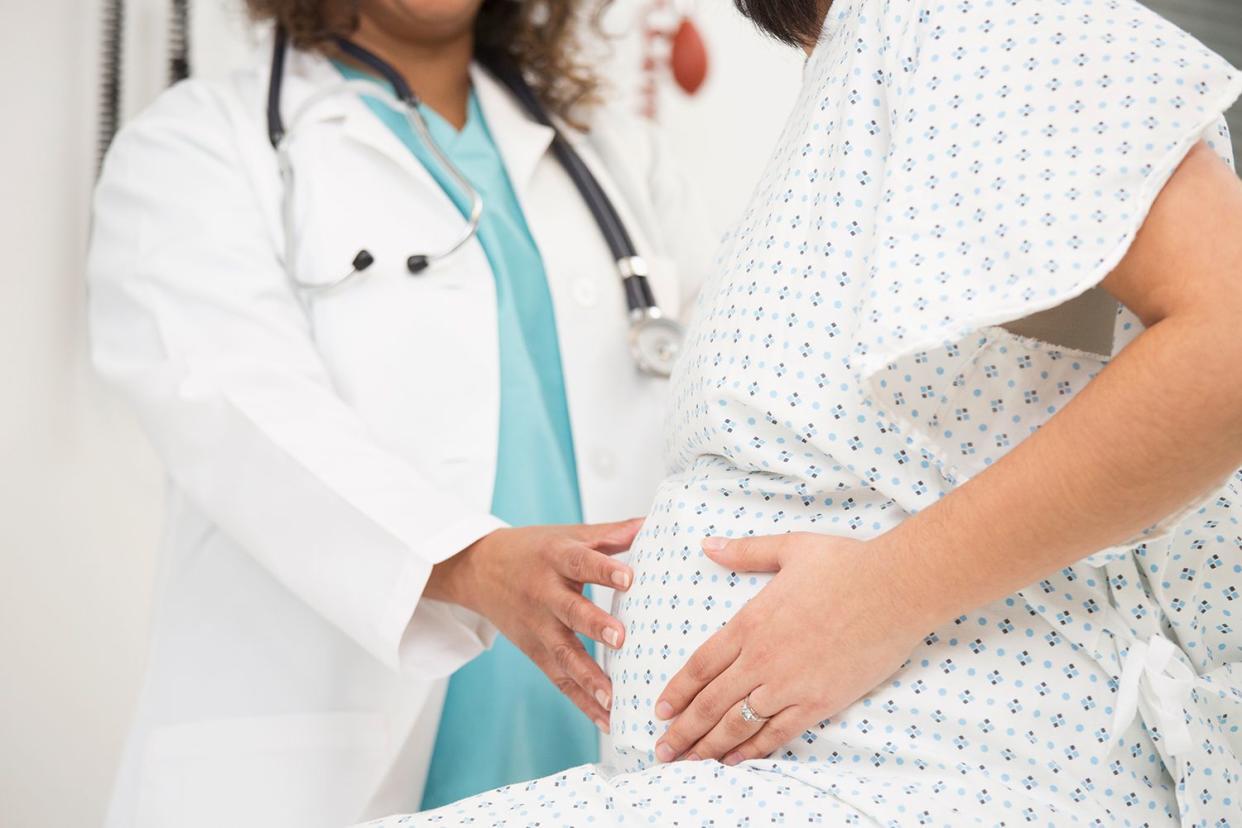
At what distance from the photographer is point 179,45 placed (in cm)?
169

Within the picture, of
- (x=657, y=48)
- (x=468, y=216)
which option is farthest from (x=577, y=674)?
(x=657, y=48)

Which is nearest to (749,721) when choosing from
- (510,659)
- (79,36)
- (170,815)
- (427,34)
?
(510,659)

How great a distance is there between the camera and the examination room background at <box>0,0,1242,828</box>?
156 centimetres

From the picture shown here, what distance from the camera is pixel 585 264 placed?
139 centimetres

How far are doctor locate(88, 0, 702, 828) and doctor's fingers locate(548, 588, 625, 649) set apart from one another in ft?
0.06

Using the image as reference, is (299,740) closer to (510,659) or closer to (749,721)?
(510,659)

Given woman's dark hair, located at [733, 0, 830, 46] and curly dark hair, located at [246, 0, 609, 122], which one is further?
curly dark hair, located at [246, 0, 609, 122]

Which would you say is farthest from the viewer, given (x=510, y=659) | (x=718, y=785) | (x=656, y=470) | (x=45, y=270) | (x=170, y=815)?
(x=45, y=270)

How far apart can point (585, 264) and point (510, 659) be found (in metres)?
0.45

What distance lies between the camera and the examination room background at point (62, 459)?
1.56 meters

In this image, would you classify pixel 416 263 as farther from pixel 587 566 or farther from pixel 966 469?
pixel 966 469

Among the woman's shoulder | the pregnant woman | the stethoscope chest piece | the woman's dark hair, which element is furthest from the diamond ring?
the woman's shoulder

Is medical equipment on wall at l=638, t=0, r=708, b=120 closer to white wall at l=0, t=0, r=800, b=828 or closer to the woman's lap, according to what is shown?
white wall at l=0, t=0, r=800, b=828

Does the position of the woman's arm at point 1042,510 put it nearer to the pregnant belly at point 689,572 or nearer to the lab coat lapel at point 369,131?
the pregnant belly at point 689,572
